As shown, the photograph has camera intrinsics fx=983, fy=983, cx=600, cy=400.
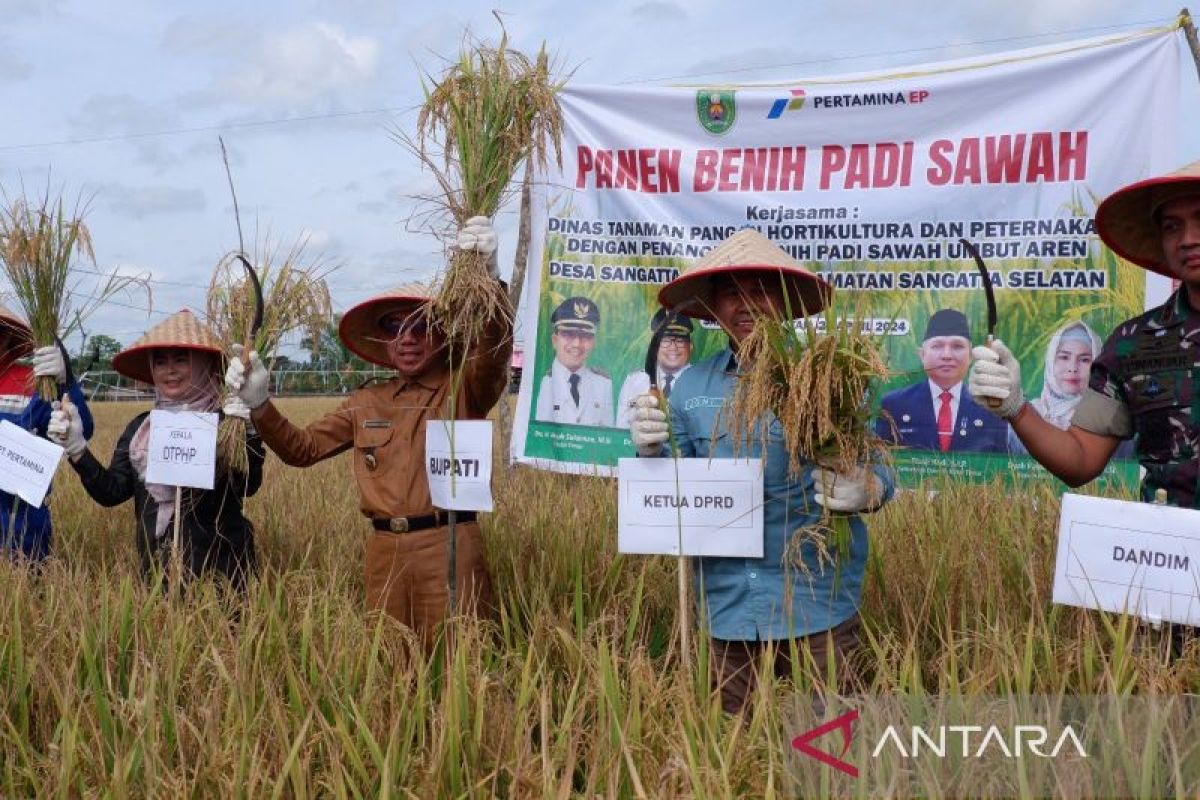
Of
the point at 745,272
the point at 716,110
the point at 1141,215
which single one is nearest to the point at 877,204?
the point at 716,110

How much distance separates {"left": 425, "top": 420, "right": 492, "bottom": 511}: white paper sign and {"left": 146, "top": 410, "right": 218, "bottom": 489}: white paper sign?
3.02 feet

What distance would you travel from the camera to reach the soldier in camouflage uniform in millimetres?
2326

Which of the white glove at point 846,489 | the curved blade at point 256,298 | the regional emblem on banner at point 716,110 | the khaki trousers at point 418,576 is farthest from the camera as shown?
the regional emblem on banner at point 716,110

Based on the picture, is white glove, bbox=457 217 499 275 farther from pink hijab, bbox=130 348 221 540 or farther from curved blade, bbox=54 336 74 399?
curved blade, bbox=54 336 74 399

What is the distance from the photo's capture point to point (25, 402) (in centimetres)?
405

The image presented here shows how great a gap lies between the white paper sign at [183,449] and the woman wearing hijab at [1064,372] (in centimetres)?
385

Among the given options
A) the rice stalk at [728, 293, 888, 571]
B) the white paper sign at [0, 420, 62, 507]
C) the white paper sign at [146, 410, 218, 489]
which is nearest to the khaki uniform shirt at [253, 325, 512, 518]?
the white paper sign at [146, 410, 218, 489]

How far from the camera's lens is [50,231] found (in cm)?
394

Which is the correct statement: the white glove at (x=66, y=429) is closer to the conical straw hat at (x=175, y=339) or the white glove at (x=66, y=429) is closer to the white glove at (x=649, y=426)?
the conical straw hat at (x=175, y=339)

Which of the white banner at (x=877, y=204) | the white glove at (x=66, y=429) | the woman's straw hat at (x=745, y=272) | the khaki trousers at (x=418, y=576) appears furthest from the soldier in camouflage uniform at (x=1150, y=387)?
the white glove at (x=66, y=429)

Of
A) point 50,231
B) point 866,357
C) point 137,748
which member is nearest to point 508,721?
point 137,748

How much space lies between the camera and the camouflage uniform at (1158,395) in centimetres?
232

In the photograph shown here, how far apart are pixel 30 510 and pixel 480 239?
242cm

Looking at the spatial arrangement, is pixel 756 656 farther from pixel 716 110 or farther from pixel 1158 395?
pixel 716 110
